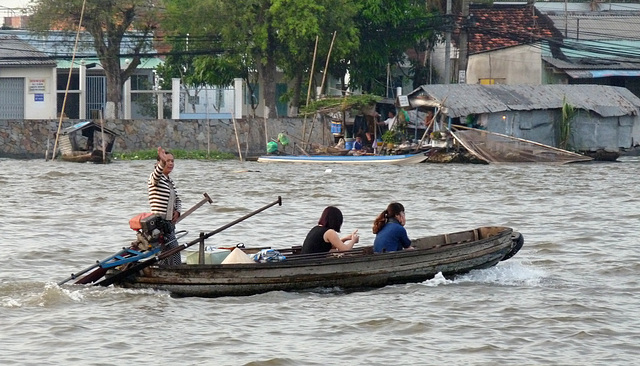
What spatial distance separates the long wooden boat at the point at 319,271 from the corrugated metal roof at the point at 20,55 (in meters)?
27.6

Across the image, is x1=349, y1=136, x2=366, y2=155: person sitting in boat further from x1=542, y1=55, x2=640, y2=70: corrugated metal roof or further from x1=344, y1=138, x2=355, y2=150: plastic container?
x1=542, y1=55, x2=640, y2=70: corrugated metal roof

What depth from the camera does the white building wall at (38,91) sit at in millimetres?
38156

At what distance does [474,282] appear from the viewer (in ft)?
39.8

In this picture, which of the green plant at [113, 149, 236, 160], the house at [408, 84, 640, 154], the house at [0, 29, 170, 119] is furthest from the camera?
the house at [0, 29, 170, 119]

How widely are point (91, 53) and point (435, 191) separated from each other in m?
21.0

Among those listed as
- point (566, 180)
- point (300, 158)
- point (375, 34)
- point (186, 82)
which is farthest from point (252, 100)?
point (566, 180)

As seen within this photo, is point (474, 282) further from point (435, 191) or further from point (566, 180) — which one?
point (566, 180)

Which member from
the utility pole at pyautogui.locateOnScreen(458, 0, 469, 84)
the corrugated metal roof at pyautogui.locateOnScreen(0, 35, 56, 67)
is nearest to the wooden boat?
the corrugated metal roof at pyautogui.locateOnScreen(0, 35, 56, 67)

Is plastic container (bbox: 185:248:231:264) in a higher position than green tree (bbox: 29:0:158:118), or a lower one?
lower

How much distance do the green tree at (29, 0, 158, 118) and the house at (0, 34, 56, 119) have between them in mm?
1088

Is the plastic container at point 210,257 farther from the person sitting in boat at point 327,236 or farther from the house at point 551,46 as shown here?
the house at point 551,46

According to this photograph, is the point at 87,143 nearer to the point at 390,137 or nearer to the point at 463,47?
the point at 390,137

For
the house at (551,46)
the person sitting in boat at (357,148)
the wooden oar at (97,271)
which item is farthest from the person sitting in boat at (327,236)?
the house at (551,46)

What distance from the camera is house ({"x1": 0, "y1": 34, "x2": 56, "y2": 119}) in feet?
125
